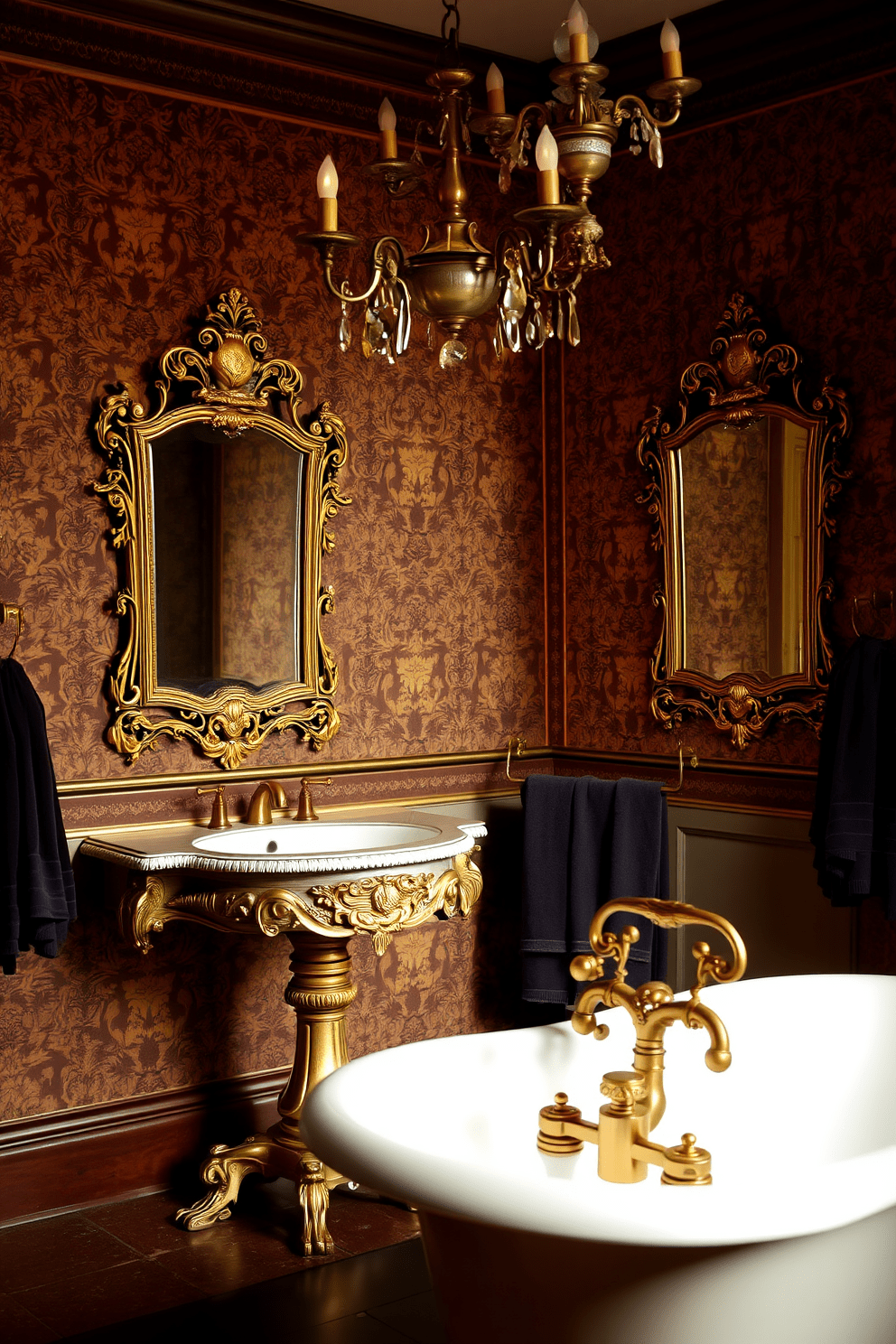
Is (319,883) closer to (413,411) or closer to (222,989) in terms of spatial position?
(222,989)

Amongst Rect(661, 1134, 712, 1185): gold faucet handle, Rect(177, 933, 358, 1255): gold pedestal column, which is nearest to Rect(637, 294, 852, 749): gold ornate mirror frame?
Rect(177, 933, 358, 1255): gold pedestal column

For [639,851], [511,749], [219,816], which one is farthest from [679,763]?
[219,816]

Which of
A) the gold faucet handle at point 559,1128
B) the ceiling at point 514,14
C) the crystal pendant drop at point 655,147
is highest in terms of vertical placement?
the ceiling at point 514,14

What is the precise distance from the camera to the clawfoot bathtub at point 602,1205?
1.43 metres

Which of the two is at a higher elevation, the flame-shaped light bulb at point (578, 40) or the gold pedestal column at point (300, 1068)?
the flame-shaped light bulb at point (578, 40)

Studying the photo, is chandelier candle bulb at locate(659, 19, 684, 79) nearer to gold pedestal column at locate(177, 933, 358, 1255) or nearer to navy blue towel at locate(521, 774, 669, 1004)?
gold pedestal column at locate(177, 933, 358, 1255)

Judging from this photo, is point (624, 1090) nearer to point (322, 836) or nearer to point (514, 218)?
point (514, 218)

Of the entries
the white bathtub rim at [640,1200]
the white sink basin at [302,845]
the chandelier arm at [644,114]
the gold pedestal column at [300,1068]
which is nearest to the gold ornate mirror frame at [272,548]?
the white sink basin at [302,845]

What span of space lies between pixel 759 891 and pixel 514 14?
2.29 m

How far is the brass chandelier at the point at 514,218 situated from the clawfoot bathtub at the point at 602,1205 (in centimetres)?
106

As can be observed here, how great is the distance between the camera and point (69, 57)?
3.08m

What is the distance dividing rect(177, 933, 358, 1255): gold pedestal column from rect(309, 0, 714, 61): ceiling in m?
2.24

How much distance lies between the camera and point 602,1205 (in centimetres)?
142

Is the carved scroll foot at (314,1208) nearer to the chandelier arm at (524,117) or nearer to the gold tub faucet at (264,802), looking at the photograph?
the gold tub faucet at (264,802)
